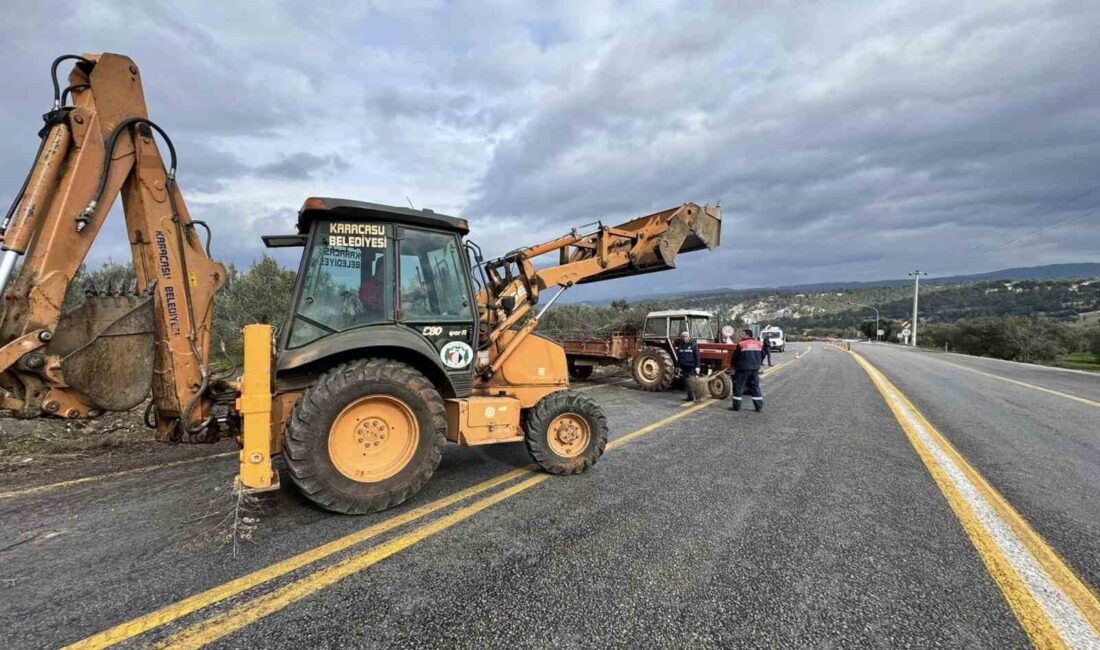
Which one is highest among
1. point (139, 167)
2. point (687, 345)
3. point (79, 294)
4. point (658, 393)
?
point (139, 167)

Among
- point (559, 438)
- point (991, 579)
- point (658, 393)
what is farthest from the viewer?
point (658, 393)

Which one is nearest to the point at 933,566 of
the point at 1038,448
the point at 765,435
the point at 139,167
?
the point at 765,435

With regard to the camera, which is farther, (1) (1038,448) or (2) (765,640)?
(1) (1038,448)

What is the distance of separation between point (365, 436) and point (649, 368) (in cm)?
901

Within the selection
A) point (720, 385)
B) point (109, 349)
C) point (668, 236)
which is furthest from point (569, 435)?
point (720, 385)

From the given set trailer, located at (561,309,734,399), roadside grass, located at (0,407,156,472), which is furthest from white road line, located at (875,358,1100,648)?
roadside grass, located at (0,407,156,472)

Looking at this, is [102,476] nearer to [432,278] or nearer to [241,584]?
[241,584]

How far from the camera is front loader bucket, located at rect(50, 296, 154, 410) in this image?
10.4 feet

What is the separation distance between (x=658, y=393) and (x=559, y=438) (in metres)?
6.88

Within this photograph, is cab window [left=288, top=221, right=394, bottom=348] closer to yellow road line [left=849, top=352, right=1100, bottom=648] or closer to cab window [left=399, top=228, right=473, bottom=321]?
cab window [left=399, top=228, right=473, bottom=321]

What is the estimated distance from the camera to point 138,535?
3.14 m

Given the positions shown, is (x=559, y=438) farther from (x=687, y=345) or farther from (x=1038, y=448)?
(x=687, y=345)

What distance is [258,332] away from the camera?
3.21 meters

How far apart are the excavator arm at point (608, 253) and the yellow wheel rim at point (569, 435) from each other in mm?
1522
